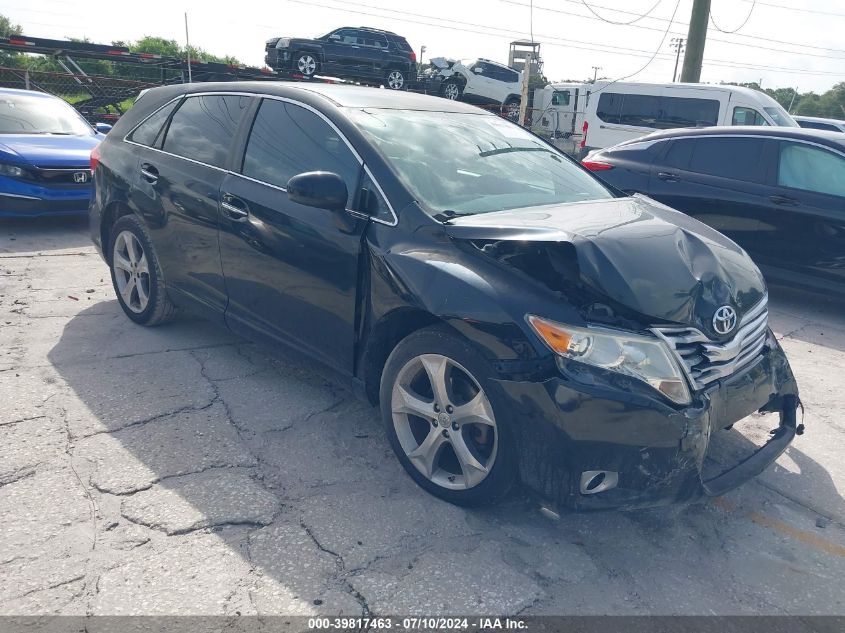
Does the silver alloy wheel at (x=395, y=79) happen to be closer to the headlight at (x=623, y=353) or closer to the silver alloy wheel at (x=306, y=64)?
the silver alloy wheel at (x=306, y=64)

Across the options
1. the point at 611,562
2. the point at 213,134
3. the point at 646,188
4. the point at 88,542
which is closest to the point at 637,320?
the point at 611,562

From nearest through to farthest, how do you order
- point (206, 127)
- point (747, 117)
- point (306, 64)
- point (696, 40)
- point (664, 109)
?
1. point (206, 127)
2. point (747, 117)
3. point (664, 109)
4. point (696, 40)
5. point (306, 64)

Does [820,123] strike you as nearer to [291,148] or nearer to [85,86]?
[291,148]

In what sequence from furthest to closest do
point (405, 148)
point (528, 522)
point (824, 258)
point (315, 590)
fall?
point (824, 258) → point (405, 148) → point (528, 522) → point (315, 590)

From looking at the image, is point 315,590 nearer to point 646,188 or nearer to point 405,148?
point 405,148

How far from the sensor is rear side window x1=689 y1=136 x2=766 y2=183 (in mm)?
6684

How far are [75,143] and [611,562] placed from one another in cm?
817

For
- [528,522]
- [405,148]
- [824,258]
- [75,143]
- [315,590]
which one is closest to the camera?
[315,590]

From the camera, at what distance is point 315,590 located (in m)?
2.52

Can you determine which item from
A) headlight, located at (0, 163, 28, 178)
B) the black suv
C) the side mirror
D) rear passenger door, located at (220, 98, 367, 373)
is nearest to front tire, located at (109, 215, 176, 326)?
rear passenger door, located at (220, 98, 367, 373)

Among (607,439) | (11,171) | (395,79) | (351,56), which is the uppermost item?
(351,56)

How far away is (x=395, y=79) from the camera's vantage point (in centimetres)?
2270

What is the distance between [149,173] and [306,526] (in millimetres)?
2782

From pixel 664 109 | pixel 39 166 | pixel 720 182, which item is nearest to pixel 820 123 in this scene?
pixel 664 109
